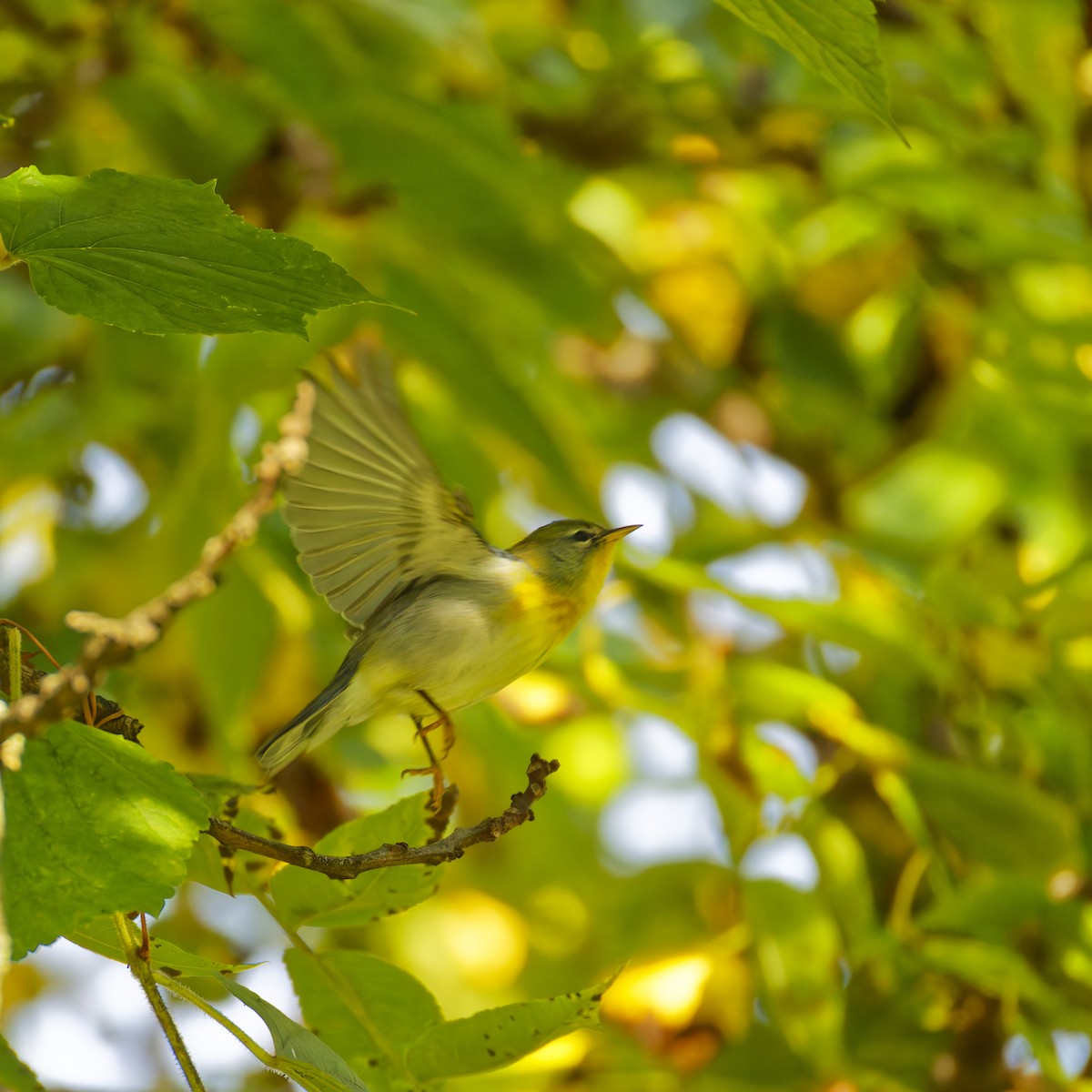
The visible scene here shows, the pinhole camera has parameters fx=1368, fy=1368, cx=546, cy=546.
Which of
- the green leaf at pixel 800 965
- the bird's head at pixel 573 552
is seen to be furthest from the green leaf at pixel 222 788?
the green leaf at pixel 800 965

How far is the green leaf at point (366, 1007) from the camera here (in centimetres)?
78

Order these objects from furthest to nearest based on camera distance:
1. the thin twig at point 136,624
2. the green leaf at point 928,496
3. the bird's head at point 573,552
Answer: the green leaf at point 928,496, the bird's head at point 573,552, the thin twig at point 136,624

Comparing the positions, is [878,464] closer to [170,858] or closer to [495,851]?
[495,851]

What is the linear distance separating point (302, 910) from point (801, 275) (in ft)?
4.32

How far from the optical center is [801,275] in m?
1.88

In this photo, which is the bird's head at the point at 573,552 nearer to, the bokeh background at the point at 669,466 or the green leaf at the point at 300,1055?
the bokeh background at the point at 669,466

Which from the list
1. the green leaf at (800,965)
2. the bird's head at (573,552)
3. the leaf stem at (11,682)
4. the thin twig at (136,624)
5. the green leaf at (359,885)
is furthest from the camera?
the green leaf at (800,965)

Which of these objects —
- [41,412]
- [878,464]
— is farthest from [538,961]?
[41,412]

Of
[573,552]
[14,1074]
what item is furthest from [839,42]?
[573,552]

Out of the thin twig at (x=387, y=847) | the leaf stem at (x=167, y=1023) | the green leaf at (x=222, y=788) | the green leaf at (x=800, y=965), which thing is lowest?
the green leaf at (x=800, y=965)

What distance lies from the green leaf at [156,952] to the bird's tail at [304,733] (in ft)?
1.14

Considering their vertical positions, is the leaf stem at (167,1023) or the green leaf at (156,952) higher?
the leaf stem at (167,1023)

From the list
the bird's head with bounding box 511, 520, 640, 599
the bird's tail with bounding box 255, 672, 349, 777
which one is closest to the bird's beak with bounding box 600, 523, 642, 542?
the bird's head with bounding box 511, 520, 640, 599

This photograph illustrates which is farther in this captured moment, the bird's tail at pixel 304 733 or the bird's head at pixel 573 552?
the bird's head at pixel 573 552
